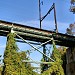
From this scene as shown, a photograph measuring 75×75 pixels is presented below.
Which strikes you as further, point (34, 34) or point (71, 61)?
point (71, 61)

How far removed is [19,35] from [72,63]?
24.1 ft

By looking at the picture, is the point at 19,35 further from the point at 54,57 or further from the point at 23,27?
the point at 54,57

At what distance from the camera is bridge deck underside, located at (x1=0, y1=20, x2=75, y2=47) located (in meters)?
20.7

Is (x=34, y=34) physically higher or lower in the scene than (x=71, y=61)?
higher

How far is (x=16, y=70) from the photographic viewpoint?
62.0 feet

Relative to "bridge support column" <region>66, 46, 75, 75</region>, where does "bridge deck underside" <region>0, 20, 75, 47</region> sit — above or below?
above

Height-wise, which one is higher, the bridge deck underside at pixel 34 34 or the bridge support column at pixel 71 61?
the bridge deck underside at pixel 34 34

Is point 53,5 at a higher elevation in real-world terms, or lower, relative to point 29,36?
higher

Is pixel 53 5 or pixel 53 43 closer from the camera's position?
pixel 53 43

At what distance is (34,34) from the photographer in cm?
2209

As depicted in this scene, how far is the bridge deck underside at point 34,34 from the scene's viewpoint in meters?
20.7

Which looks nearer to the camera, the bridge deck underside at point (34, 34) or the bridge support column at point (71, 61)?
the bridge deck underside at point (34, 34)

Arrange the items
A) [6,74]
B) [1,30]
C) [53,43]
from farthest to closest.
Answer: [53,43]
[1,30]
[6,74]

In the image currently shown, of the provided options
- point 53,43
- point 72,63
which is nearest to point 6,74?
point 53,43
